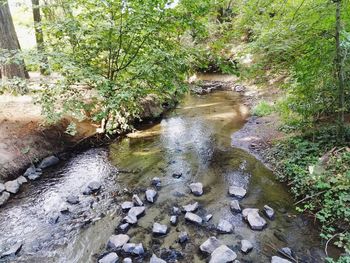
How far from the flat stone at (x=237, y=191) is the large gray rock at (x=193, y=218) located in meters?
1.08

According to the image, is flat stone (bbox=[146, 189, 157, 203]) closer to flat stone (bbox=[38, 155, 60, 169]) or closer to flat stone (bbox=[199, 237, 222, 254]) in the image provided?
flat stone (bbox=[199, 237, 222, 254])

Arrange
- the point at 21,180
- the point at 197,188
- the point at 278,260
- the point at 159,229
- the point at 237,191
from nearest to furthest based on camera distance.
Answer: the point at 278,260
the point at 159,229
the point at 237,191
the point at 197,188
the point at 21,180

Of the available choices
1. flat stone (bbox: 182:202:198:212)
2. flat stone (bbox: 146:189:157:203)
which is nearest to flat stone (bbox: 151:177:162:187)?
flat stone (bbox: 146:189:157:203)

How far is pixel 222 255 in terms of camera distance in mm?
3609

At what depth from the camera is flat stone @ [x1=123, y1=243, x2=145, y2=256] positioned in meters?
3.78

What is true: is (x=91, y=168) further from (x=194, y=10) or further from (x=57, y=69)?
(x=194, y=10)

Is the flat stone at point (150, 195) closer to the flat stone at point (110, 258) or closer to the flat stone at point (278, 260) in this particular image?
the flat stone at point (110, 258)

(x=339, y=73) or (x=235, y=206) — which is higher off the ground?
(x=339, y=73)

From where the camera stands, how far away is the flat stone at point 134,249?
3.78 metres

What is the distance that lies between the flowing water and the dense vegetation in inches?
23.7

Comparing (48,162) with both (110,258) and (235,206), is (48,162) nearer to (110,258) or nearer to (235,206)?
(110,258)

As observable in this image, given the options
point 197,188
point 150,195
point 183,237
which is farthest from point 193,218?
point 150,195

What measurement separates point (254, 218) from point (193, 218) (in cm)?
106

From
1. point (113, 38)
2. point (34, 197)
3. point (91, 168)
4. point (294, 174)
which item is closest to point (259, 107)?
point (294, 174)
